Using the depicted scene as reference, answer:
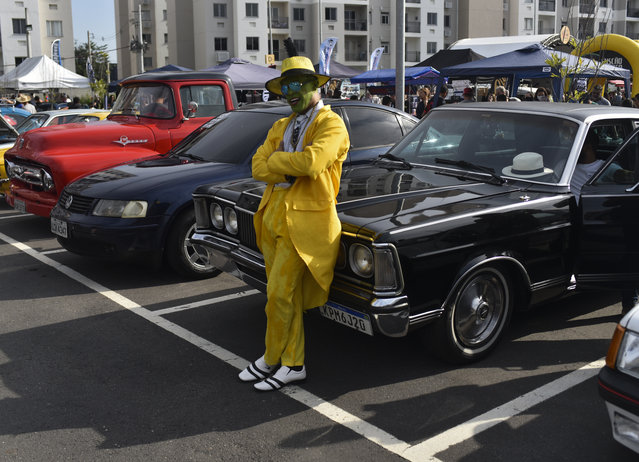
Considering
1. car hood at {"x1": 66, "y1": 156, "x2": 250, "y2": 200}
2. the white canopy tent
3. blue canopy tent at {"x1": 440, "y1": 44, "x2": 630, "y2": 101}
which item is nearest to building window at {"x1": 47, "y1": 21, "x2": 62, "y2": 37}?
the white canopy tent

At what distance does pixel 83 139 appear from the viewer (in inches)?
348

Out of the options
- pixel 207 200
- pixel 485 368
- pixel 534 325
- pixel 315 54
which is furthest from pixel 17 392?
pixel 315 54

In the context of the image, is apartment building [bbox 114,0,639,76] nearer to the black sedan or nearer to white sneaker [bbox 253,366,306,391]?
the black sedan

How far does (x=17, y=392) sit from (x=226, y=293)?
2.39m

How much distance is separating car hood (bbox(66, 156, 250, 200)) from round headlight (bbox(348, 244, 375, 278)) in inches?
111

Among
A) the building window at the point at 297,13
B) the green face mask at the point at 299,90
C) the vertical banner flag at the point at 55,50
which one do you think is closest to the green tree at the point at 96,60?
the building window at the point at 297,13

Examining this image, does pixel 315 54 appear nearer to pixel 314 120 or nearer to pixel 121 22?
pixel 121 22

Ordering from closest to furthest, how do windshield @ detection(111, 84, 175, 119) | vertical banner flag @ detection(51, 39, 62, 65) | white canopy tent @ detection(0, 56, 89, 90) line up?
1. windshield @ detection(111, 84, 175, 119)
2. white canopy tent @ detection(0, 56, 89, 90)
3. vertical banner flag @ detection(51, 39, 62, 65)

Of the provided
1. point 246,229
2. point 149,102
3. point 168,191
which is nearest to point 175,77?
point 149,102

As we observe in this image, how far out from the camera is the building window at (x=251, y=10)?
200 ft

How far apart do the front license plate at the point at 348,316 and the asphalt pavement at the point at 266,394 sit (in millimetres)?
453

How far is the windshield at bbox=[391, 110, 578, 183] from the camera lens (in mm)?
5066

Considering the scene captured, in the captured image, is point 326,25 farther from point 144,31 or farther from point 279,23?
point 144,31

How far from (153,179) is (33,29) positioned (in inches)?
2355
